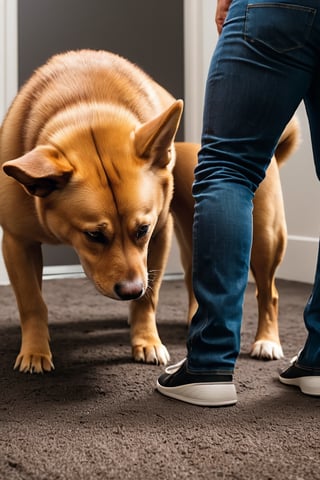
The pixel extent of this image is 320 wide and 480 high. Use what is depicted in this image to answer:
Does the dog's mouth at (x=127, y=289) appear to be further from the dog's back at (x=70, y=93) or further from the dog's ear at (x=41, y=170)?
the dog's back at (x=70, y=93)

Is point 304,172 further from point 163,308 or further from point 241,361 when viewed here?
point 241,361

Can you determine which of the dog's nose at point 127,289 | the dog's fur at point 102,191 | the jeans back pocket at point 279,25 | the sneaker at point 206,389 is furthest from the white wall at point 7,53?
the jeans back pocket at point 279,25

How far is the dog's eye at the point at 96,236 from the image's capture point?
157cm

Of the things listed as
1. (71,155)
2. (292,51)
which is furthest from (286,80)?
(71,155)

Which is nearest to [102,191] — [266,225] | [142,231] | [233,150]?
[142,231]

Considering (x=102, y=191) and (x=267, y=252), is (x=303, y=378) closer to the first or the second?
(x=267, y=252)

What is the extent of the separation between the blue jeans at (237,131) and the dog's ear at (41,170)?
1.10ft

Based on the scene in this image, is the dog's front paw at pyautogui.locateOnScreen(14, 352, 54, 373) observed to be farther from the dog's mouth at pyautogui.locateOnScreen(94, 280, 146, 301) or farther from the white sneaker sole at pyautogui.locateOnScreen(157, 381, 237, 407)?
the white sneaker sole at pyautogui.locateOnScreen(157, 381, 237, 407)

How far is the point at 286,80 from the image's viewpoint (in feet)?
4.49

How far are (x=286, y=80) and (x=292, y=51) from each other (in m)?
0.06

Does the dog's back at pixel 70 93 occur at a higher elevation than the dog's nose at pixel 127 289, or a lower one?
higher

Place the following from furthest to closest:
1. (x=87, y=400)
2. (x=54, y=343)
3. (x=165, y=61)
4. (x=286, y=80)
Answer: (x=165, y=61) < (x=54, y=343) < (x=87, y=400) < (x=286, y=80)

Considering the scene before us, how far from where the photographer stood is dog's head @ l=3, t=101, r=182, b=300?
1548mm

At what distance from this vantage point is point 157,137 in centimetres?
159
